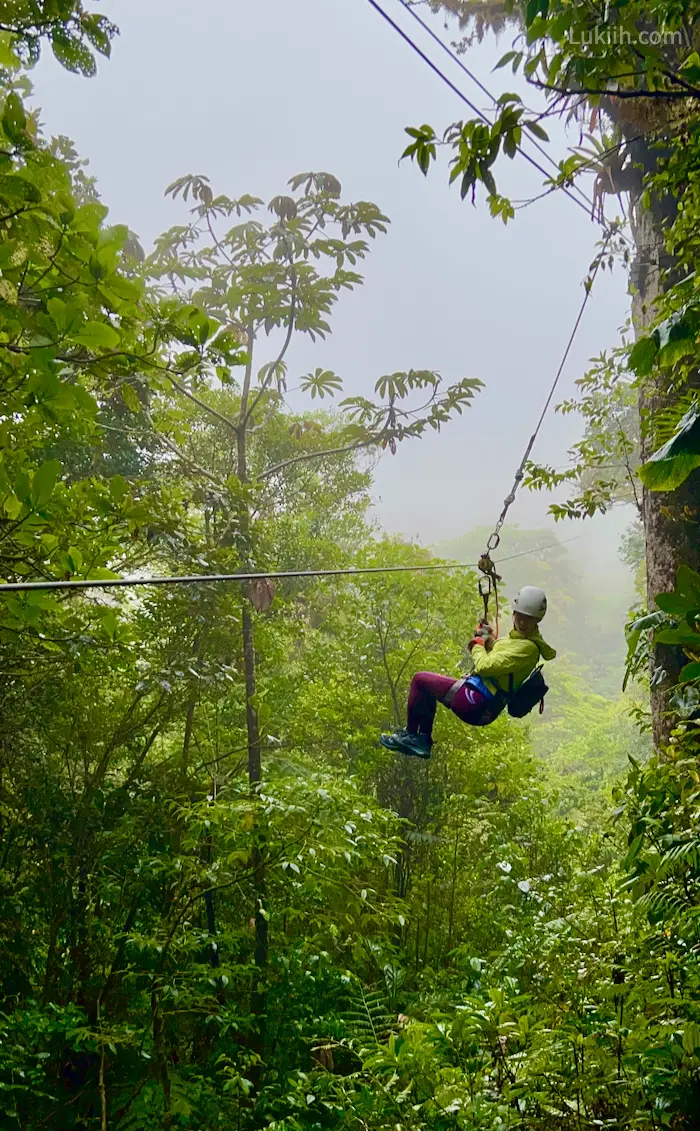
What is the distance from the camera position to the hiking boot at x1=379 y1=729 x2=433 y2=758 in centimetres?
295

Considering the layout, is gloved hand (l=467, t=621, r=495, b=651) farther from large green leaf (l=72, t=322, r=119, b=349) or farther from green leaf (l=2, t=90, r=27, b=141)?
green leaf (l=2, t=90, r=27, b=141)

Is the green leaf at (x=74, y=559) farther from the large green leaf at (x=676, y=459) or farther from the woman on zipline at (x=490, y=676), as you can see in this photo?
the woman on zipline at (x=490, y=676)

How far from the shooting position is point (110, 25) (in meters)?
1.31

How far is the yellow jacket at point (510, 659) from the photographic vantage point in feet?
8.64

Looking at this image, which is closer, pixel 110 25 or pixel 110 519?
pixel 110 25

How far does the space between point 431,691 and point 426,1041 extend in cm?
149

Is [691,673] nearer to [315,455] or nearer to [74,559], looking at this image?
[74,559]

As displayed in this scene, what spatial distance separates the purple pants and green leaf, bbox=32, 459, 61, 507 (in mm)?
2130

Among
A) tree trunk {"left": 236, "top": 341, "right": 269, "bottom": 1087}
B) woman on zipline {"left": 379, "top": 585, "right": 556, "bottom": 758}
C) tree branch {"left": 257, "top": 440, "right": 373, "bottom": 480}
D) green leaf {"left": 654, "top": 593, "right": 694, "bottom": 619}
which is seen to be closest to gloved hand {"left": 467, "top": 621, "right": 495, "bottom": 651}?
woman on zipline {"left": 379, "top": 585, "right": 556, "bottom": 758}

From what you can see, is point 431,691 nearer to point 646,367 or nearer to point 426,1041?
point 426,1041

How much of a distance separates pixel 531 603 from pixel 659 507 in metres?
0.62

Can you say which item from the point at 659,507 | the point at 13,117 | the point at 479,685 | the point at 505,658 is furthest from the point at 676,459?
the point at 479,685

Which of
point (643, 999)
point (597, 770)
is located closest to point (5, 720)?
point (643, 999)

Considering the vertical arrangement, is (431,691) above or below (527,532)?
below
